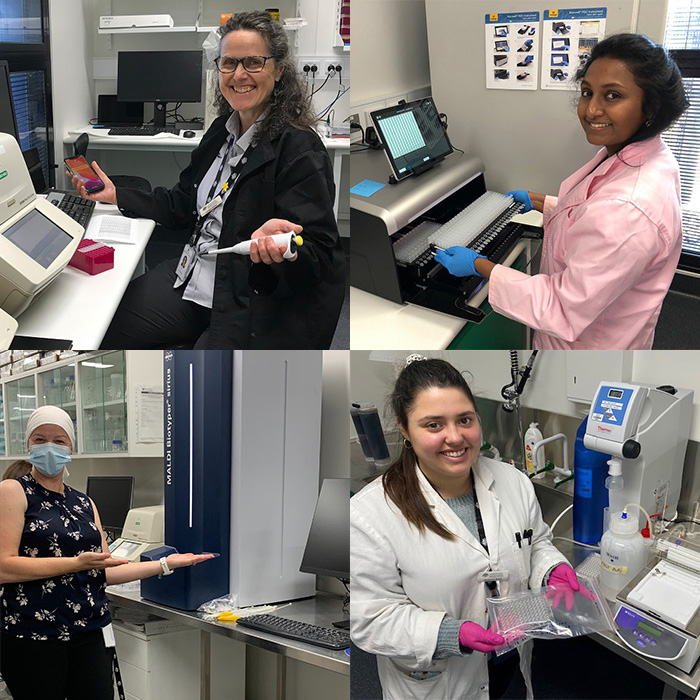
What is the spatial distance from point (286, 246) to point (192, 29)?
5.42 feet

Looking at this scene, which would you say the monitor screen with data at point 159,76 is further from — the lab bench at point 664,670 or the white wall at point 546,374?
the lab bench at point 664,670

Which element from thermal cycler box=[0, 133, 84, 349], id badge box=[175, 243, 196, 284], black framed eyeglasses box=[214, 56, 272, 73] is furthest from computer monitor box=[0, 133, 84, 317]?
black framed eyeglasses box=[214, 56, 272, 73]

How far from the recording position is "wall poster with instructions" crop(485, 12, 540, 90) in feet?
7.09

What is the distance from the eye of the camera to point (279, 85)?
1782mm

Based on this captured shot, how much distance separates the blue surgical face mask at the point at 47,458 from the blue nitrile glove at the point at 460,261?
1189 millimetres

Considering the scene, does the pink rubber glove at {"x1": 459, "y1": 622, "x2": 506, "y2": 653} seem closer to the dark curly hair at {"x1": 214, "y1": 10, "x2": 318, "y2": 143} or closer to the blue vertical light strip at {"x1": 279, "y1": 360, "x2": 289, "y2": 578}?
the blue vertical light strip at {"x1": 279, "y1": 360, "x2": 289, "y2": 578}

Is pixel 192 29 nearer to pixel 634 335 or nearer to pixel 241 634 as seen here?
pixel 634 335

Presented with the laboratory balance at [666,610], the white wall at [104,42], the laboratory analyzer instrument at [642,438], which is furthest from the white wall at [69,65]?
the laboratory balance at [666,610]

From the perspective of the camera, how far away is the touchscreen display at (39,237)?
1.62 m

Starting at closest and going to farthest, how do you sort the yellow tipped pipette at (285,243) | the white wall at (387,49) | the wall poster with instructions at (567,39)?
the yellow tipped pipette at (285,243) < the wall poster with instructions at (567,39) < the white wall at (387,49)

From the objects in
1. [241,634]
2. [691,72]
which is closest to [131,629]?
[241,634]

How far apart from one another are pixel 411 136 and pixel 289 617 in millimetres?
1630

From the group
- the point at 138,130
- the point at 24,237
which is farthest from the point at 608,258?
the point at 138,130

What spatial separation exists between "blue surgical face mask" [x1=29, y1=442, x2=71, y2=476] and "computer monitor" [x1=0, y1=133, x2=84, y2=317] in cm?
38
